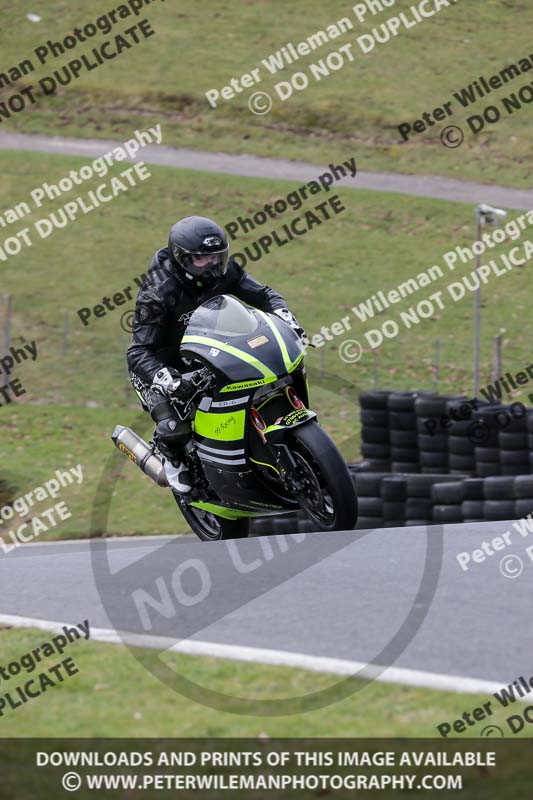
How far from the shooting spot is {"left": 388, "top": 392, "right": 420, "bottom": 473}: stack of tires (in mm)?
13773

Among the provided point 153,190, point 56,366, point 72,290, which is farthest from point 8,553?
point 153,190

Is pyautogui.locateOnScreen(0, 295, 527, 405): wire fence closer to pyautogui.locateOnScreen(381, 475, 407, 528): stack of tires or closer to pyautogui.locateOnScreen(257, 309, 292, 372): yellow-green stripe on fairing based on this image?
pyautogui.locateOnScreen(381, 475, 407, 528): stack of tires

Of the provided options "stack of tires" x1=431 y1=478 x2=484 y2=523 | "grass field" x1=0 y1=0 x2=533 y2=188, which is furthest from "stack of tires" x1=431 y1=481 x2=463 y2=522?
"grass field" x1=0 y1=0 x2=533 y2=188

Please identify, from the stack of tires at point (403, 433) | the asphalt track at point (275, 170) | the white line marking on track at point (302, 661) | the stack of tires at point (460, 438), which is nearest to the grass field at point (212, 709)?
the white line marking on track at point (302, 661)

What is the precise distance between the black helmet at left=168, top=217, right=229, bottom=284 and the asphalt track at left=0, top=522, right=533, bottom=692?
193cm

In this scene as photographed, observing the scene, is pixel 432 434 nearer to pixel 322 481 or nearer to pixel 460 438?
pixel 460 438

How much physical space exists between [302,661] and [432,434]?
328 inches

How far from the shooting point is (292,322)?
845cm

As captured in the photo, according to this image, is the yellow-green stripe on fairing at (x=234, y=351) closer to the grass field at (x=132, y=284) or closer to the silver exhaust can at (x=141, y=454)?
the silver exhaust can at (x=141, y=454)

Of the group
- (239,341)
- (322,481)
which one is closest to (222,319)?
(239,341)

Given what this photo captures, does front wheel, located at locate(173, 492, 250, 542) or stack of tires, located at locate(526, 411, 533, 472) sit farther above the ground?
front wheel, located at locate(173, 492, 250, 542)

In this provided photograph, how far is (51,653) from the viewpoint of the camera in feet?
19.0

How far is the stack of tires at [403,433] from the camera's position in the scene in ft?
45.2
